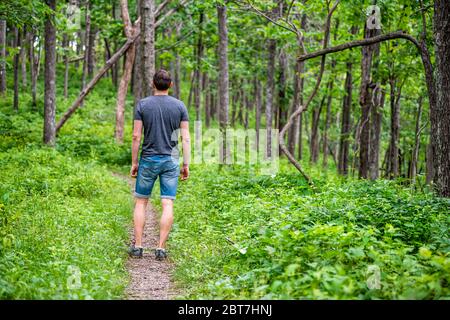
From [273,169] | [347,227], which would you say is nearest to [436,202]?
[347,227]

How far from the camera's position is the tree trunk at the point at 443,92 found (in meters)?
8.20

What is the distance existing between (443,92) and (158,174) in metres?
4.75

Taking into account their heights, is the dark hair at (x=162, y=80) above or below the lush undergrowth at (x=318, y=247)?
above

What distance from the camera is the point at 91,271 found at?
546cm

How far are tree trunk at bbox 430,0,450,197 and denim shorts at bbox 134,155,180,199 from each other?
4337 millimetres

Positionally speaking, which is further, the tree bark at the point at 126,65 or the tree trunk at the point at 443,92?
the tree bark at the point at 126,65

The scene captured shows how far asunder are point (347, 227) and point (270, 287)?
1.67 m

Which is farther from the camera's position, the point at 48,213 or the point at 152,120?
the point at 48,213

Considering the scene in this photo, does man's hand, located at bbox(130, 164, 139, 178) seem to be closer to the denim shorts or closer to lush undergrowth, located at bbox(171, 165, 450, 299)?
the denim shorts

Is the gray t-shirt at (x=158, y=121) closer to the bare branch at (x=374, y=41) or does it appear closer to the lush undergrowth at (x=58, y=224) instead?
the lush undergrowth at (x=58, y=224)

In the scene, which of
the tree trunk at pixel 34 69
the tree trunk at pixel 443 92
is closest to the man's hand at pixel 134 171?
the tree trunk at pixel 443 92

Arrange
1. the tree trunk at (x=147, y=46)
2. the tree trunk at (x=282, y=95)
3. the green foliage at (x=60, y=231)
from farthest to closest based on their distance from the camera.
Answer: the tree trunk at (x=282, y=95) < the tree trunk at (x=147, y=46) < the green foliage at (x=60, y=231)

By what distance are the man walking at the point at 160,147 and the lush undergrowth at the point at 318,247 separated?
2.05 feet
